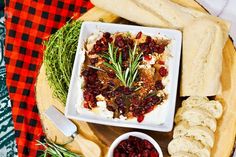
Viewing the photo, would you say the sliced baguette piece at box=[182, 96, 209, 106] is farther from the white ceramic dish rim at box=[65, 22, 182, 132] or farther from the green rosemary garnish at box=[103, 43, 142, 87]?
the green rosemary garnish at box=[103, 43, 142, 87]

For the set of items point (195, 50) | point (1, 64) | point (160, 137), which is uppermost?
point (195, 50)

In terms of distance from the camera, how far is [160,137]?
2.24 metres

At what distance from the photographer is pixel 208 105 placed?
85.3 inches

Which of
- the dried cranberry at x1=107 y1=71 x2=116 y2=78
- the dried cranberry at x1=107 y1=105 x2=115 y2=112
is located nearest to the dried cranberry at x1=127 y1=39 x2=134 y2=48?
the dried cranberry at x1=107 y1=71 x2=116 y2=78

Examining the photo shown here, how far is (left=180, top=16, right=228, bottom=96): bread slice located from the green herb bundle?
0.50 m

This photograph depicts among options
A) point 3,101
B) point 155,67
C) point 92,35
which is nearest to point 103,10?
point 92,35

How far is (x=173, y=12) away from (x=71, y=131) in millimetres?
676

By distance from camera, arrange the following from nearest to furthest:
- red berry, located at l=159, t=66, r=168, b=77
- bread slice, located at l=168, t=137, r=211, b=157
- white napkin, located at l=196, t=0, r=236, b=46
→ bread slice, located at l=168, t=137, r=211, b=157 → red berry, located at l=159, t=66, r=168, b=77 → white napkin, located at l=196, t=0, r=236, b=46

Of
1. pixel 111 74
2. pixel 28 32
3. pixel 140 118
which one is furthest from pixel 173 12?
pixel 28 32

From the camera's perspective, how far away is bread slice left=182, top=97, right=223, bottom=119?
2166 mm

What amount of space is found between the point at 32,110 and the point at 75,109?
43 centimetres

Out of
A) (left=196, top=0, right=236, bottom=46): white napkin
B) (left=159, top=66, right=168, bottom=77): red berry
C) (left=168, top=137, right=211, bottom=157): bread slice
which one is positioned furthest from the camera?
(left=196, top=0, right=236, bottom=46): white napkin

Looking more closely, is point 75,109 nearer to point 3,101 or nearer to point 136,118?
point 136,118

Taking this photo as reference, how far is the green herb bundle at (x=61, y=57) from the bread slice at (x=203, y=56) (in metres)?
0.50
